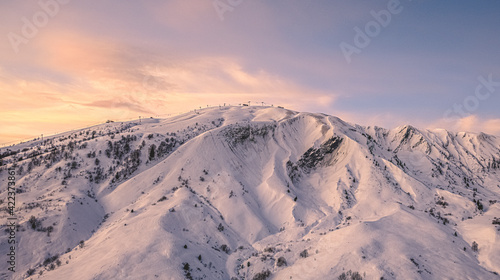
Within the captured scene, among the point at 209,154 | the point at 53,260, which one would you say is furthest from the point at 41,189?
the point at 209,154

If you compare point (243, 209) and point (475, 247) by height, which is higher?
point (243, 209)

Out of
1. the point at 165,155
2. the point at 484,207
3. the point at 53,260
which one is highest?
the point at 165,155

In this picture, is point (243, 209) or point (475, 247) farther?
point (243, 209)

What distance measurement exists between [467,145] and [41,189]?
129747mm

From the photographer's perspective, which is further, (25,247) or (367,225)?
(367,225)

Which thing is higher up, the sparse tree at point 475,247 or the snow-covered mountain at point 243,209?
the snow-covered mountain at point 243,209

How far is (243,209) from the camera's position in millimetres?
43281

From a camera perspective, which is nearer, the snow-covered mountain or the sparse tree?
the snow-covered mountain

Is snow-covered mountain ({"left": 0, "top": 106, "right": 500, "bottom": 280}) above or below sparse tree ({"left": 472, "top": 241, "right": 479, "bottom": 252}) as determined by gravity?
above

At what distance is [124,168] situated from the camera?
51750 millimetres

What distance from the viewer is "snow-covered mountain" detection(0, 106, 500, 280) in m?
27.9

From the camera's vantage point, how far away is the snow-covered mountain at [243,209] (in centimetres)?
2789

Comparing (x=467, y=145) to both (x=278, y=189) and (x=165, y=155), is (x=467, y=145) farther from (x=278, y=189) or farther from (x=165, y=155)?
(x=165, y=155)

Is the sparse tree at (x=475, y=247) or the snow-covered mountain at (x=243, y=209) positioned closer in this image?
the snow-covered mountain at (x=243, y=209)
